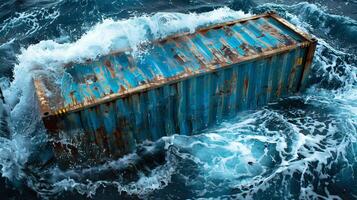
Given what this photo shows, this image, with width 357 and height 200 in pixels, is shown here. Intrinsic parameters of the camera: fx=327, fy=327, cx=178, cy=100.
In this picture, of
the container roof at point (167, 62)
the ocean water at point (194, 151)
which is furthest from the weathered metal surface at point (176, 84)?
the ocean water at point (194, 151)

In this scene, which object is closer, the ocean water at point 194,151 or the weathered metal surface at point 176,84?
the weathered metal surface at point 176,84

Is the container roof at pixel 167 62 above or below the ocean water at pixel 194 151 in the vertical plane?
above

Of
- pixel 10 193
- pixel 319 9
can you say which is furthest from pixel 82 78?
pixel 319 9

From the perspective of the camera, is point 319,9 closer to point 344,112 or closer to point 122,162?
point 344,112

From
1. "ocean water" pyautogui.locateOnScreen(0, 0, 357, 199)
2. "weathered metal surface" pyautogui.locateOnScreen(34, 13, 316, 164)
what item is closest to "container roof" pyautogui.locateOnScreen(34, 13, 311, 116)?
"weathered metal surface" pyautogui.locateOnScreen(34, 13, 316, 164)

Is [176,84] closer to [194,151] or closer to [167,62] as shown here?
[167,62]

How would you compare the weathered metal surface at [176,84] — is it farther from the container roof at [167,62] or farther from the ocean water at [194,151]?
the ocean water at [194,151]
